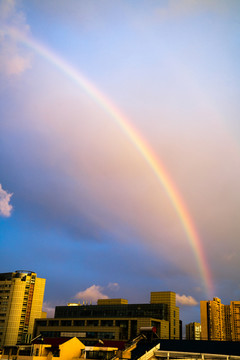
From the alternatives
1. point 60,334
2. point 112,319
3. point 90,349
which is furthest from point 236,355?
point 60,334

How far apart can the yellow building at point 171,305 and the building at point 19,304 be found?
2043 inches

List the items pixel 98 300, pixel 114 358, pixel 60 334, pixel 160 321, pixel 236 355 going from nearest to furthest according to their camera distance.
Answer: pixel 236 355 → pixel 114 358 → pixel 160 321 → pixel 60 334 → pixel 98 300

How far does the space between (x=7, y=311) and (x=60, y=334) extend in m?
26.3

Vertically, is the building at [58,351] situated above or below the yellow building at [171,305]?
below

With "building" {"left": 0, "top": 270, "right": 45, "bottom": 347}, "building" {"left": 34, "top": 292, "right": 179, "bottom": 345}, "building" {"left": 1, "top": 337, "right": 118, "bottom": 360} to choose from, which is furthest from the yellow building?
"building" {"left": 1, "top": 337, "right": 118, "bottom": 360}

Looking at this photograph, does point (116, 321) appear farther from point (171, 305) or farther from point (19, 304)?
point (19, 304)

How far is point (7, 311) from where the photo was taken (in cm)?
15400

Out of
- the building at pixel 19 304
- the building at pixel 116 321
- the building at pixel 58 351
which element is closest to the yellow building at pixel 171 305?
the building at pixel 116 321

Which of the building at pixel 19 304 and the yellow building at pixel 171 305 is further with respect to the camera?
the building at pixel 19 304

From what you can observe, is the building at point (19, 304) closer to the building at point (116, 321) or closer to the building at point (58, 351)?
the building at point (116, 321)

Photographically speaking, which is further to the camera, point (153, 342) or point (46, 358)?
point (153, 342)

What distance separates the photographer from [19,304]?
154750mm

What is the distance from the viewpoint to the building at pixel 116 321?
5207 inches

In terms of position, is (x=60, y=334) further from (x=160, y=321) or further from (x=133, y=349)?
(x=133, y=349)
